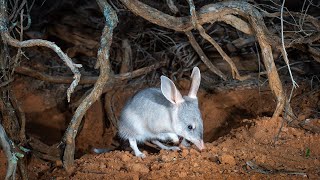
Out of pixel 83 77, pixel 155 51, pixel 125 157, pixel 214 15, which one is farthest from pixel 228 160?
pixel 155 51

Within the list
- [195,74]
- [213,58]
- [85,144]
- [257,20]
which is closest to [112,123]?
[85,144]

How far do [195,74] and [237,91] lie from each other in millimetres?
1963

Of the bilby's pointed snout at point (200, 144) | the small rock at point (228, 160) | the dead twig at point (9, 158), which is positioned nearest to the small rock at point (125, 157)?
the bilby's pointed snout at point (200, 144)

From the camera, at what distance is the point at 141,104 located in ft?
15.3

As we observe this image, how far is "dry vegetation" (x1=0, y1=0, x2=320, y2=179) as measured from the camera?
12.6 ft

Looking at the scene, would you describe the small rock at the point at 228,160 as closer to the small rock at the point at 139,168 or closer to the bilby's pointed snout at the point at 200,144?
the bilby's pointed snout at the point at 200,144

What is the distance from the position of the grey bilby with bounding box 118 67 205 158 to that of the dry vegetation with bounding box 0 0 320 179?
465 millimetres

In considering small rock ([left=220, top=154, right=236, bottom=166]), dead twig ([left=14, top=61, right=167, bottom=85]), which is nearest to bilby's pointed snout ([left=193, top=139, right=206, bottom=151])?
small rock ([left=220, top=154, right=236, bottom=166])

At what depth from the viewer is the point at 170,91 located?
4258 mm

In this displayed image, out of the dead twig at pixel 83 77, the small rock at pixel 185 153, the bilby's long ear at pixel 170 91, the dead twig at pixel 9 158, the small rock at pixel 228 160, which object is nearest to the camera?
the dead twig at pixel 9 158

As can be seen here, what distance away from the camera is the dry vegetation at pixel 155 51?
384 centimetres

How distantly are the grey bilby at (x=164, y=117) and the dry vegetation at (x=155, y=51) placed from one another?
18.3 inches

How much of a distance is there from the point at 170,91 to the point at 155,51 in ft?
8.32

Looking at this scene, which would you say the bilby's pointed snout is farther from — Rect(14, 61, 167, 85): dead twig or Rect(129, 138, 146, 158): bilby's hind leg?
Rect(14, 61, 167, 85): dead twig
